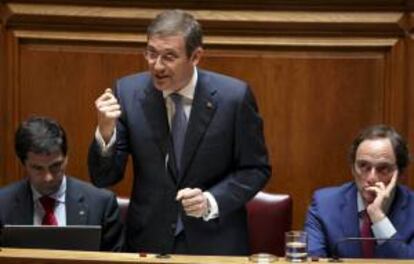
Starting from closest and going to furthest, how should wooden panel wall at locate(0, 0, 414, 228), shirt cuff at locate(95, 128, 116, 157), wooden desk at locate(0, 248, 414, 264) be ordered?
wooden desk at locate(0, 248, 414, 264)
shirt cuff at locate(95, 128, 116, 157)
wooden panel wall at locate(0, 0, 414, 228)

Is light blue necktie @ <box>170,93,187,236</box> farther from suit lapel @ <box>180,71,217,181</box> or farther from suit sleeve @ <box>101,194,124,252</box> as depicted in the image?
suit sleeve @ <box>101,194,124,252</box>

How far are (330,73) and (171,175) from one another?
0.87 m

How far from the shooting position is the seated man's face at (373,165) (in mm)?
2295

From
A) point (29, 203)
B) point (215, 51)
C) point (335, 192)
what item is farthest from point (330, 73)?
point (29, 203)

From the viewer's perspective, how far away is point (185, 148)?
216cm

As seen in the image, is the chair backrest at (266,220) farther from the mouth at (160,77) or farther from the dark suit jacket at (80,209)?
the mouth at (160,77)

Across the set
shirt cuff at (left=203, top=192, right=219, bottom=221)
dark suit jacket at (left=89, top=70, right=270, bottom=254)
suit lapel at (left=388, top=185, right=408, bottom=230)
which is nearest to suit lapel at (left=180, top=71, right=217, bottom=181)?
dark suit jacket at (left=89, top=70, right=270, bottom=254)

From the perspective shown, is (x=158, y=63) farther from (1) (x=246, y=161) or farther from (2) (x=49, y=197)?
(2) (x=49, y=197)

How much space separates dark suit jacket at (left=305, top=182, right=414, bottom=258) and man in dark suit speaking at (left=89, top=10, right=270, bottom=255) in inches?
8.1

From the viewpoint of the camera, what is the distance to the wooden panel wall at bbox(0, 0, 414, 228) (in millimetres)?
2826

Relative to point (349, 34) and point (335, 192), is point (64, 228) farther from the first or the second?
point (349, 34)

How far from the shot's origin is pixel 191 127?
85.4 inches

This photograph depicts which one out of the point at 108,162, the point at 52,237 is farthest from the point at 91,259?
the point at 108,162

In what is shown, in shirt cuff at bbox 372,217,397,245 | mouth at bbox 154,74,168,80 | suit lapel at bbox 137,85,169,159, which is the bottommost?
shirt cuff at bbox 372,217,397,245
